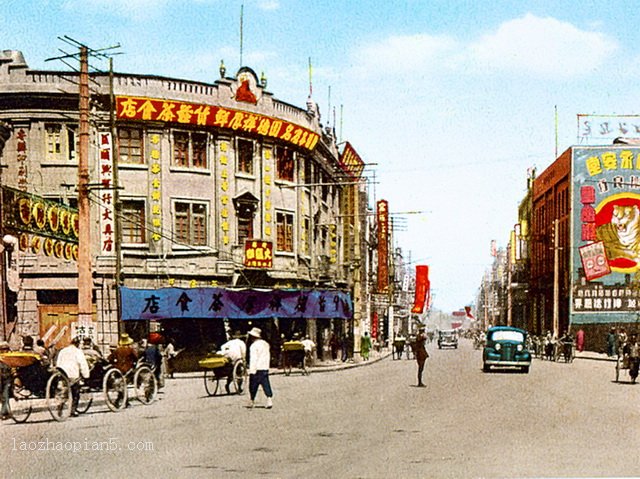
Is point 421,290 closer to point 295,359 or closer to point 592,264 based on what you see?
point 592,264

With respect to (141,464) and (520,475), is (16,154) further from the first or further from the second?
(520,475)

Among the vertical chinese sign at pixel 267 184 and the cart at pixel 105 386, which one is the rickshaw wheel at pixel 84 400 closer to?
the cart at pixel 105 386

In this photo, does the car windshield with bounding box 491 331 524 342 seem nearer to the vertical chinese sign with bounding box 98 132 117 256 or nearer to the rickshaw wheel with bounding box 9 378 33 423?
the rickshaw wheel with bounding box 9 378 33 423

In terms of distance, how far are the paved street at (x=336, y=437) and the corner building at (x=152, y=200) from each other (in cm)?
172

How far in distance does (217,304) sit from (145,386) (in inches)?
169

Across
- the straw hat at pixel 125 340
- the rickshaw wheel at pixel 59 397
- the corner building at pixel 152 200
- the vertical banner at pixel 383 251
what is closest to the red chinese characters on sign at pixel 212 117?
the corner building at pixel 152 200

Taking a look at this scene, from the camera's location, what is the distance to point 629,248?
26.0 m

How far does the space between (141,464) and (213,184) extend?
9.48 meters

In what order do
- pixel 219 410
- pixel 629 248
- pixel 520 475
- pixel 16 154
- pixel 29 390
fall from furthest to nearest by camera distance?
pixel 629 248
pixel 219 410
pixel 29 390
pixel 16 154
pixel 520 475

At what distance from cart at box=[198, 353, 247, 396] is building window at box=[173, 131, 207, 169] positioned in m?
4.21

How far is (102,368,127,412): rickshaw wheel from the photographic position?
714 inches

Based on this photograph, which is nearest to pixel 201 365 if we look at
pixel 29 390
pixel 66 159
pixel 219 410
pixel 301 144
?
pixel 219 410

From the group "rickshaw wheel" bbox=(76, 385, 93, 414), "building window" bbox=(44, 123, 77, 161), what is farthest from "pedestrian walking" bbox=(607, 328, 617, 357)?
"building window" bbox=(44, 123, 77, 161)

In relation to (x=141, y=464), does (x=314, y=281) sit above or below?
above
